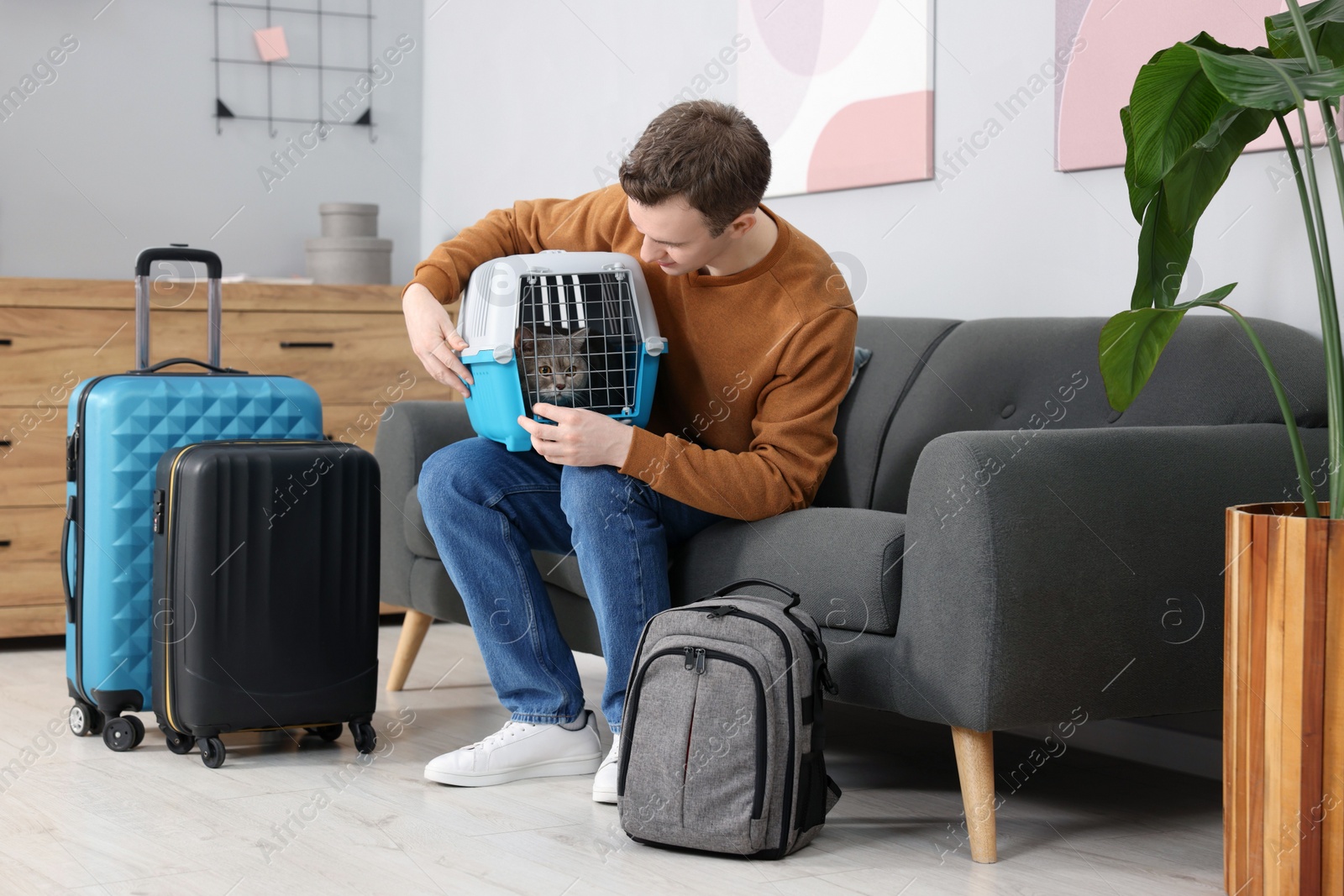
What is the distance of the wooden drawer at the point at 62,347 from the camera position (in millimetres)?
3146

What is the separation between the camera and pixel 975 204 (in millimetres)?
2602

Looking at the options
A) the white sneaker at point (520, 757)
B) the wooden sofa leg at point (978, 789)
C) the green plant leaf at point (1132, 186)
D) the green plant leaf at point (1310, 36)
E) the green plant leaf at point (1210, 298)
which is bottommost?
the white sneaker at point (520, 757)

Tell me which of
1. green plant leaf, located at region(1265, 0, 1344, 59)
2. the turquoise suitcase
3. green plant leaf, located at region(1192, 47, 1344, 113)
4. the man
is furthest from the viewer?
the turquoise suitcase

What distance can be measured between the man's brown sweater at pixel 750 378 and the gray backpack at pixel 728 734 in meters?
0.23

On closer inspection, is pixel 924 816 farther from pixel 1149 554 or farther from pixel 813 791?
pixel 1149 554

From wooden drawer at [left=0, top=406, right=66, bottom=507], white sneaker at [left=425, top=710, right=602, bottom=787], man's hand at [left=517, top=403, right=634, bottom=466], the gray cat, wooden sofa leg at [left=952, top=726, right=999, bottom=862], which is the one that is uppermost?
the gray cat

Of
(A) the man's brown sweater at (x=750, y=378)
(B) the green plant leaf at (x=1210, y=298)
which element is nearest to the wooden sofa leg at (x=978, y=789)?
(A) the man's brown sweater at (x=750, y=378)

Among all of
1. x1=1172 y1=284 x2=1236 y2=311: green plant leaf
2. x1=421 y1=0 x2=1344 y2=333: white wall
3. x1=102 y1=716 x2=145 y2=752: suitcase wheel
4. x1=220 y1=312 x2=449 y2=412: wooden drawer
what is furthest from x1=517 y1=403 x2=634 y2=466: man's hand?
x1=220 y1=312 x2=449 y2=412: wooden drawer

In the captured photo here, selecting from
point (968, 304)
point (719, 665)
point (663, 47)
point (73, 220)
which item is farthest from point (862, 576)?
point (73, 220)

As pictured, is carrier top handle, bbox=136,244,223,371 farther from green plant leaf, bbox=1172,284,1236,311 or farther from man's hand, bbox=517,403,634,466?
green plant leaf, bbox=1172,284,1236,311

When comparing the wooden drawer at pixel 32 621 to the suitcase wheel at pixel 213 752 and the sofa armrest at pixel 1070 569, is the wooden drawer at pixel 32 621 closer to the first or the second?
the suitcase wheel at pixel 213 752

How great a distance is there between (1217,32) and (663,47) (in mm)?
1486

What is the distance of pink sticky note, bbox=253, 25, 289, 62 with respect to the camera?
3982mm

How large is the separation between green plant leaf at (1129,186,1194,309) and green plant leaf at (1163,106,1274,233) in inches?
0.6
